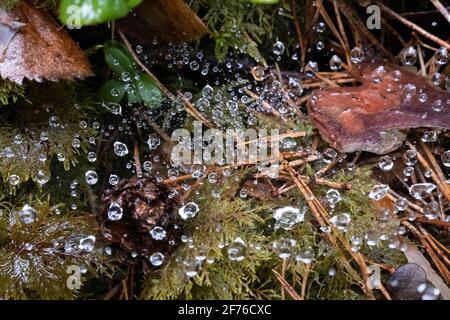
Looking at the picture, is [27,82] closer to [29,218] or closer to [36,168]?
[36,168]

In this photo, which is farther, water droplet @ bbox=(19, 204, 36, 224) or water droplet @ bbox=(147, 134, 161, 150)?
water droplet @ bbox=(147, 134, 161, 150)

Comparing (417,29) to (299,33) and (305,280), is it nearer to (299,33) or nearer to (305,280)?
(299,33)

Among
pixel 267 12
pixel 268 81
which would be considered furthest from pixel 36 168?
pixel 267 12

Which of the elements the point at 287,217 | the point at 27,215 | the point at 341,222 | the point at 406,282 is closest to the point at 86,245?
the point at 27,215

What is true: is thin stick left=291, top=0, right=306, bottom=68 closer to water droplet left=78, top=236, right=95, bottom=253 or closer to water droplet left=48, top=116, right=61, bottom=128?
water droplet left=48, top=116, right=61, bottom=128

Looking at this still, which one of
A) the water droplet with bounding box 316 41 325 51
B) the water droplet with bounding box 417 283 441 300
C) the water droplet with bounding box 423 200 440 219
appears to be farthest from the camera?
the water droplet with bounding box 316 41 325 51

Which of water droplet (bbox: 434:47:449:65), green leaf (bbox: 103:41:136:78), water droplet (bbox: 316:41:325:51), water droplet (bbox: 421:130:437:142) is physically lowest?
water droplet (bbox: 421:130:437:142)

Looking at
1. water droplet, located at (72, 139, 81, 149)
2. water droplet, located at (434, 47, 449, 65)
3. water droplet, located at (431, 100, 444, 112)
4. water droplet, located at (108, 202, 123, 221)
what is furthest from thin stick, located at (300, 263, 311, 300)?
water droplet, located at (434, 47, 449, 65)
